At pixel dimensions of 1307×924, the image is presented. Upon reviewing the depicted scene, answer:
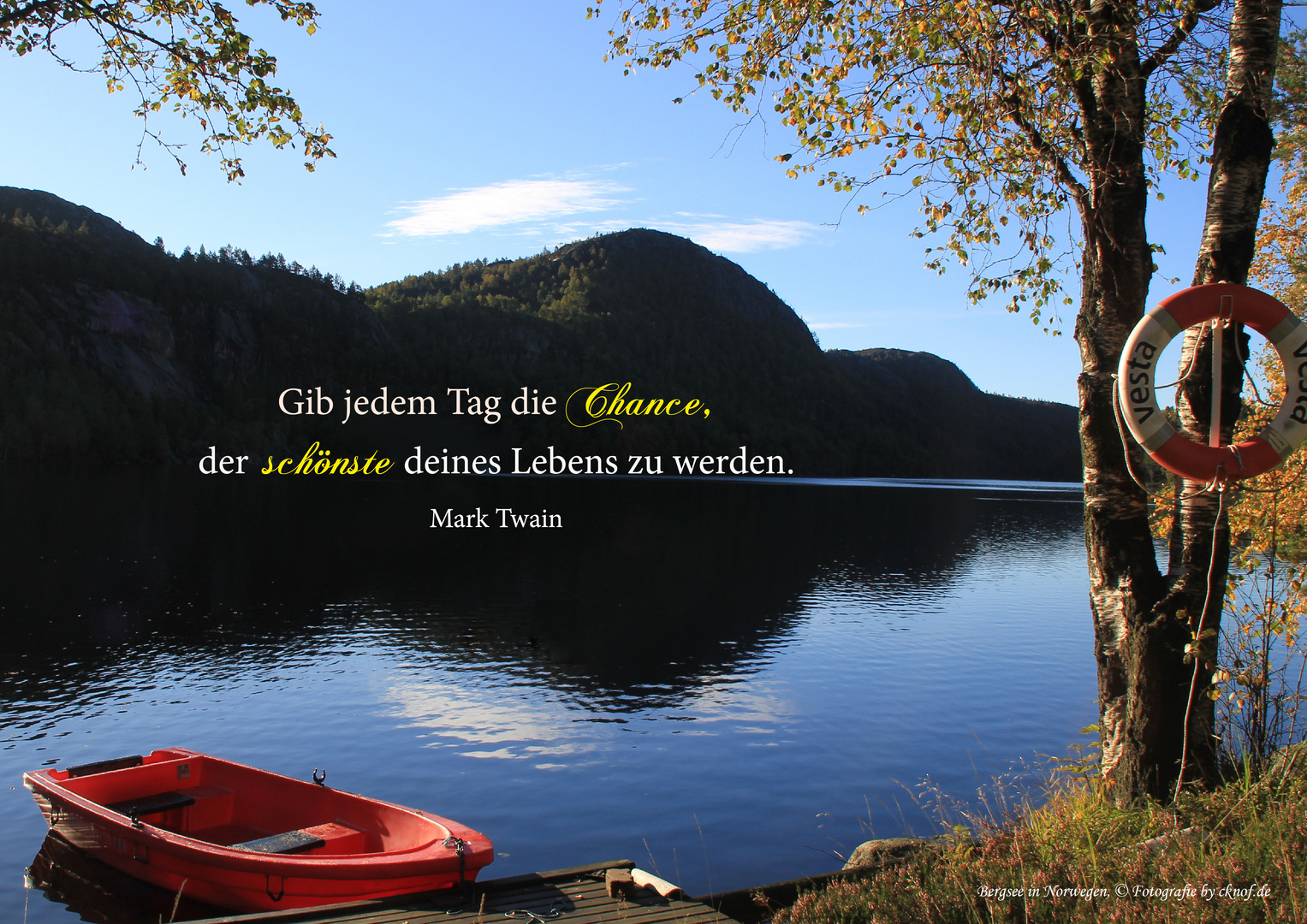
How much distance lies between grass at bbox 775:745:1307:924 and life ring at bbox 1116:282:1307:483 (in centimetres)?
211

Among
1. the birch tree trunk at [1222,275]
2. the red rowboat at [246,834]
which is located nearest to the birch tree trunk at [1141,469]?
the birch tree trunk at [1222,275]

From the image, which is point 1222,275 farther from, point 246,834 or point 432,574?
point 432,574

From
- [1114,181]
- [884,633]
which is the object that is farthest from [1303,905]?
[884,633]

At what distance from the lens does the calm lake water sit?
44.1 ft

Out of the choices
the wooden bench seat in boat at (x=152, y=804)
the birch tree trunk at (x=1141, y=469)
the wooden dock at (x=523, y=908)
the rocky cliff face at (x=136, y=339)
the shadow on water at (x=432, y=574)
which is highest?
the rocky cliff face at (x=136, y=339)

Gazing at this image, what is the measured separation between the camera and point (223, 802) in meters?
11.5

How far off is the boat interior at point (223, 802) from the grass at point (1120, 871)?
5758mm

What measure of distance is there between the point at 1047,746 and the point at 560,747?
347 inches

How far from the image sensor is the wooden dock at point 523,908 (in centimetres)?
686

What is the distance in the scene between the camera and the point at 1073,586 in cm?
4062

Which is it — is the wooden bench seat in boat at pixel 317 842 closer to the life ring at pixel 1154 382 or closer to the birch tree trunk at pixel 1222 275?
the birch tree trunk at pixel 1222 275

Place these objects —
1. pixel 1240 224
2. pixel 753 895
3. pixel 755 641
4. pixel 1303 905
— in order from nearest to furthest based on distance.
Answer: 1. pixel 1303 905
2. pixel 1240 224
3. pixel 753 895
4. pixel 755 641

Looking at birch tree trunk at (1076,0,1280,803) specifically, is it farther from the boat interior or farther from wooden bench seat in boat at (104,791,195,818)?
wooden bench seat in boat at (104,791,195,818)

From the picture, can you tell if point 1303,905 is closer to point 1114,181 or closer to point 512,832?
point 1114,181
